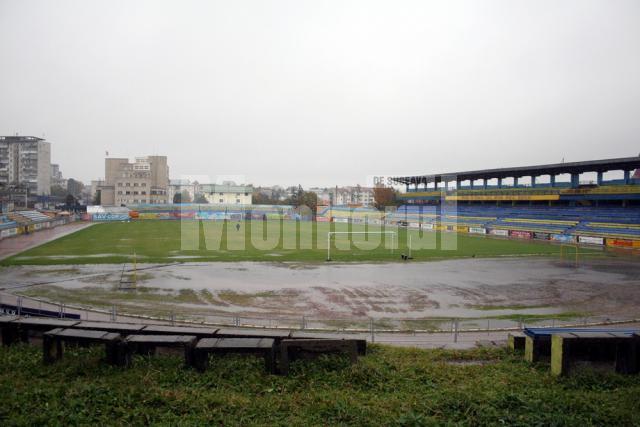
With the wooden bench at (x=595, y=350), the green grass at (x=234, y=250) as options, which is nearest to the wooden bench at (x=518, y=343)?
the wooden bench at (x=595, y=350)

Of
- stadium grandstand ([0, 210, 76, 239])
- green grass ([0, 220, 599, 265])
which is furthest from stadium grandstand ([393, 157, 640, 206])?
stadium grandstand ([0, 210, 76, 239])

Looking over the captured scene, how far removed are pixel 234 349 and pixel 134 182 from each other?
119295mm

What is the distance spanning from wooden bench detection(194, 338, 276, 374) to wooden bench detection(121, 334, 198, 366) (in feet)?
0.54

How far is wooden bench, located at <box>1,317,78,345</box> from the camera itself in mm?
9834

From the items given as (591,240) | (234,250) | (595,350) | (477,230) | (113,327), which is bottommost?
(234,250)

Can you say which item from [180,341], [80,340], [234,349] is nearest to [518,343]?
[234,349]

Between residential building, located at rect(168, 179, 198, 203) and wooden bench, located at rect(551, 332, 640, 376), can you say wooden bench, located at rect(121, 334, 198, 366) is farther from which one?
residential building, located at rect(168, 179, 198, 203)

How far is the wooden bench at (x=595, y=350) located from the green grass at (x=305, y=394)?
0.45 metres

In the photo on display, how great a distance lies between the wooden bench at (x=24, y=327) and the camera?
9.83 m

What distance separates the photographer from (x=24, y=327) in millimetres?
10023

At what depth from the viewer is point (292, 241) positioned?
4838 cm

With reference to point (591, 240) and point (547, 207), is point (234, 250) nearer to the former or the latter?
point (591, 240)

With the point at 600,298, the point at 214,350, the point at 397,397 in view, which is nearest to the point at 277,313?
the point at 214,350

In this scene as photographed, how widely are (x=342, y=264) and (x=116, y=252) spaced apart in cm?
2161
